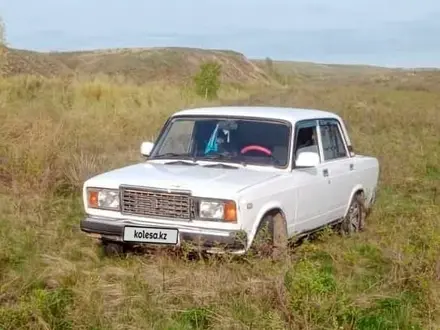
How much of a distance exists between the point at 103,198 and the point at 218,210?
1.16 metres

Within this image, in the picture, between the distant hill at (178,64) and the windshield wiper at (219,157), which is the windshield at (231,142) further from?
the distant hill at (178,64)

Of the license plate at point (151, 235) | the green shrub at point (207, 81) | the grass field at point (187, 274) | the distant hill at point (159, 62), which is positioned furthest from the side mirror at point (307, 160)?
the distant hill at point (159, 62)

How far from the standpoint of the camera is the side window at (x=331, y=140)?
8.49m

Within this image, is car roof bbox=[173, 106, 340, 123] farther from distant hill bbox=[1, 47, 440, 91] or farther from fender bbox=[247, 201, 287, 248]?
distant hill bbox=[1, 47, 440, 91]

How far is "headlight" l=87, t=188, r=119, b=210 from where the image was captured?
6.86 m

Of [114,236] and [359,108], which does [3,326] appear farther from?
[359,108]

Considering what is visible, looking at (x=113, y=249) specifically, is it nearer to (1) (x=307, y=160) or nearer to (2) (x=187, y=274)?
(2) (x=187, y=274)

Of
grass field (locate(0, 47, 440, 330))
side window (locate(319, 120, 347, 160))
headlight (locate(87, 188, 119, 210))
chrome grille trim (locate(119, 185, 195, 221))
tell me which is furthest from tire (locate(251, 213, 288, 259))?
side window (locate(319, 120, 347, 160))

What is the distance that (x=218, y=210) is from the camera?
644cm

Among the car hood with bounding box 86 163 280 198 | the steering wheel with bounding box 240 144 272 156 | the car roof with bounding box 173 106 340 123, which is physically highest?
the car roof with bounding box 173 106 340 123

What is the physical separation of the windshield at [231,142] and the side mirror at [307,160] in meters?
0.14

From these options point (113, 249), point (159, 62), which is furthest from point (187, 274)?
point (159, 62)

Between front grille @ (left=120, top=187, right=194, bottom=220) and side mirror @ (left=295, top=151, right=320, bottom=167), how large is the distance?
4.62ft

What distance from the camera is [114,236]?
6.75 meters
